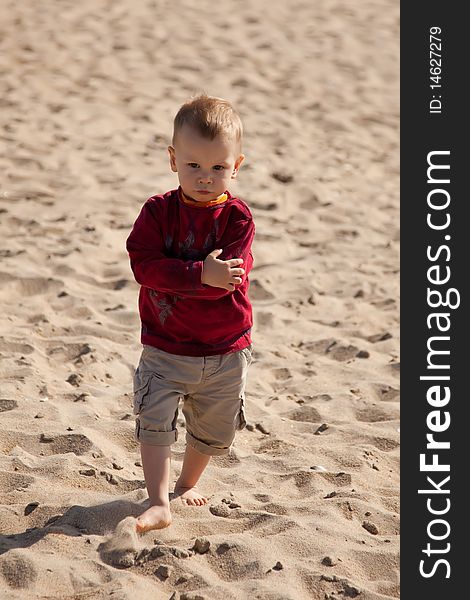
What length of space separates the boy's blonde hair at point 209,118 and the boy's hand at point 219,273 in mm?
382

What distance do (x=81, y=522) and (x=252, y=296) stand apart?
2.91m

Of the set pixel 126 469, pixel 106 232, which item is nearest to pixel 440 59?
pixel 106 232

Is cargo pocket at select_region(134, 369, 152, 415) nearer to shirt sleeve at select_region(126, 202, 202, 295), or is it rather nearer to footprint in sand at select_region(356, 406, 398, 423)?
shirt sleeve at select_region(126, 202, 202, 295)

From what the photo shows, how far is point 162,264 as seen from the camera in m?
3.14

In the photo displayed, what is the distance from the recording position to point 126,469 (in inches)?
152

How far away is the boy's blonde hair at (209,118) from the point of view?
3.11m

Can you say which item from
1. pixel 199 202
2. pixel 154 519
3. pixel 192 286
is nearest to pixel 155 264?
pixel 192 286

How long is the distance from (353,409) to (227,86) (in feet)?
20.5

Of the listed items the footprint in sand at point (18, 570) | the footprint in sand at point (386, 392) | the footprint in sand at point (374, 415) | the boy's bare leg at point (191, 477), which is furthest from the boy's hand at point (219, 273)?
the footprint in sand at point (386, 392)

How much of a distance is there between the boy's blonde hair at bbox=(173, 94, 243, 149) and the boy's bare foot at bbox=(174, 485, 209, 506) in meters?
1.29

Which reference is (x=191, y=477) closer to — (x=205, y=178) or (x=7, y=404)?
(x=7, y=404)

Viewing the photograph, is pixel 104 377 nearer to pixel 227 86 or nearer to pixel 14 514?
pixel 14 514

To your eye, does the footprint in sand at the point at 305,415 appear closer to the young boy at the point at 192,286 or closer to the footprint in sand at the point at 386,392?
the footprint in sand at the point at 386,392

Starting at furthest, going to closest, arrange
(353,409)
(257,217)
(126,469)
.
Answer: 1. (257,217)
2. (353,409)
3. (126,469)
